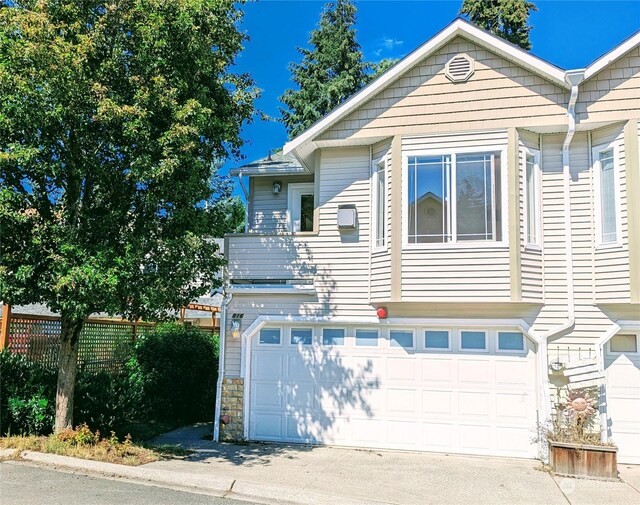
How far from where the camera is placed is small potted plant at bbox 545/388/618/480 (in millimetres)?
7836

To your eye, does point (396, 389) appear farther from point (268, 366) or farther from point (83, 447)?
point (83, 447)

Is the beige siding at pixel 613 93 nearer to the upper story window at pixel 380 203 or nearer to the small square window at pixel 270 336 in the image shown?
the upper story window at pixel 380 203

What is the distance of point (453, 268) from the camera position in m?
8.99

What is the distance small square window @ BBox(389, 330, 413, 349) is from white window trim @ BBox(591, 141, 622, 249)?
3.50 m

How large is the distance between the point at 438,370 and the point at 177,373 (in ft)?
19.1

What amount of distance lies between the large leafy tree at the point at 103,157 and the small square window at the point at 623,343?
21.9ft

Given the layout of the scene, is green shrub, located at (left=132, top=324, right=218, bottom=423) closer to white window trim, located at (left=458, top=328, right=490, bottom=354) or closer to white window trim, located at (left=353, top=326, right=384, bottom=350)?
white window trim, located at (left=353, top=326, right=384, bottom=350)

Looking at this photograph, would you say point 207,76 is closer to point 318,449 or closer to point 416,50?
point 416,50

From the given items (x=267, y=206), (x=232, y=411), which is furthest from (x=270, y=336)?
(x=267, y=206)

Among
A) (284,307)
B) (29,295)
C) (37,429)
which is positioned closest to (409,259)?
(284,307)

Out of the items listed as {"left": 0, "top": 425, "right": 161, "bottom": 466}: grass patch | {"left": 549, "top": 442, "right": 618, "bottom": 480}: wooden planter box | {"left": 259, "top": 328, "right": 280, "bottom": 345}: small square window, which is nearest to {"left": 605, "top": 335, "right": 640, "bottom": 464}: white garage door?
{"left": 549, "top": 442, "right": 618, "bottom": 480}: wooden planter box

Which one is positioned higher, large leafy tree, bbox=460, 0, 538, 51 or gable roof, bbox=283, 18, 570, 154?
large leafy tree, bbox=460, 0, 538, 51

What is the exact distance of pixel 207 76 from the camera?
8.98 metres

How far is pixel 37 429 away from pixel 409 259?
6.70 metres
